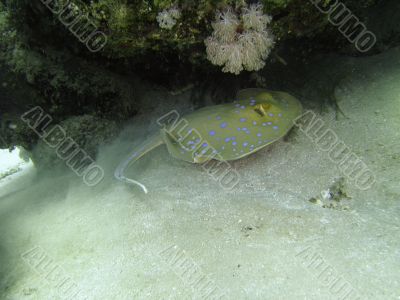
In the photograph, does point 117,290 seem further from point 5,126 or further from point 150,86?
point 150,86

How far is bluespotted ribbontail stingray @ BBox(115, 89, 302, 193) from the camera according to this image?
4.15 metres

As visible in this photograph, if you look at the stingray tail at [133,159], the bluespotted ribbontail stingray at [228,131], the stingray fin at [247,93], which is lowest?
the stingray tail at [133,159]

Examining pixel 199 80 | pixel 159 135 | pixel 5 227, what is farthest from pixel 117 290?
pixel 199 80

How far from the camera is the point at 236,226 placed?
3068 millimetres

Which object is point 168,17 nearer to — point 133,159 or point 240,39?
point 240,39

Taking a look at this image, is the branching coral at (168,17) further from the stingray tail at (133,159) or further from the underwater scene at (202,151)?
the stingray tail at (133,159)

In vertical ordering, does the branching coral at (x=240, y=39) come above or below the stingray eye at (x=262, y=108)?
above

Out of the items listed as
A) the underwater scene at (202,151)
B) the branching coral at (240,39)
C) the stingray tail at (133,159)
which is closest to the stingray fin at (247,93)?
the underwater scene at (202,151)

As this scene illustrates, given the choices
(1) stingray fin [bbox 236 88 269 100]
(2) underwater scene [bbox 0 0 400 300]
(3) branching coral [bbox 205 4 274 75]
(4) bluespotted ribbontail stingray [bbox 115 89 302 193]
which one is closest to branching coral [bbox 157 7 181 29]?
(2) underwater scene [bbox 0 0 400 300]

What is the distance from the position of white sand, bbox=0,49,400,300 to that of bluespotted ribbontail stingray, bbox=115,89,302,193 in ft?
1.08

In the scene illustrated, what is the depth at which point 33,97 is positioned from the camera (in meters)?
4.78

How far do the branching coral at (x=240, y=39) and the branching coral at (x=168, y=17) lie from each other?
53cm

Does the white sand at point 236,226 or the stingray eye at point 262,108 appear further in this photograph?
the stingray eye at point 262,108

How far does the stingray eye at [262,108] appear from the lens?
431 centimetres
